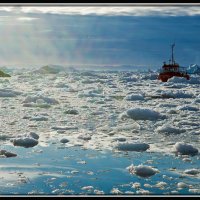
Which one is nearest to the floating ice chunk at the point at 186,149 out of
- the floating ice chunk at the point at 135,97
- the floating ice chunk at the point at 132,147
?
the floating ice chunk at the point at 132,147

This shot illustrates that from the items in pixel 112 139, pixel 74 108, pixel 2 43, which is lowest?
pixel 112 139

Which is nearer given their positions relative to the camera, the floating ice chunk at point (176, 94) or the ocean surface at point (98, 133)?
the ocean surface at point (98, 133)

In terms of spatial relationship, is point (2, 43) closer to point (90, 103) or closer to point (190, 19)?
point (90, 103)

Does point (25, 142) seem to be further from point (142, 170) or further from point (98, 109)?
point (142, 170)

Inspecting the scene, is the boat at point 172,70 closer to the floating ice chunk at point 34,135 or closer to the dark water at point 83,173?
the dark water at point 83,173

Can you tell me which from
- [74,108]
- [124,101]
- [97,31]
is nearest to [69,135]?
[74,108]
